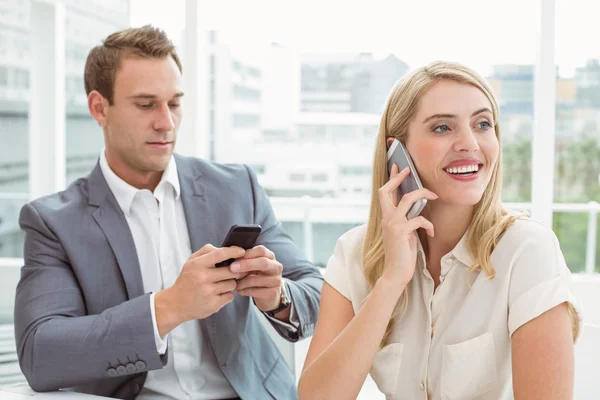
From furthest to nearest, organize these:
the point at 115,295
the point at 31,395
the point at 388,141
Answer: the point at 115,295 → the point at 388,141 → the point at 31,395

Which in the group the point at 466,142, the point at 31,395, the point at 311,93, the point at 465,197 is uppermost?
the point at 311,93

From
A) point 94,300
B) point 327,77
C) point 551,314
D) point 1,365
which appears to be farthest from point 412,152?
point 327,77

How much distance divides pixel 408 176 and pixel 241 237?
0.44 meters

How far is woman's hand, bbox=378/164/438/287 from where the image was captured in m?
1.60

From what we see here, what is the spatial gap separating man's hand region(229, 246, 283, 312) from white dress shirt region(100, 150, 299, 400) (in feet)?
0.46

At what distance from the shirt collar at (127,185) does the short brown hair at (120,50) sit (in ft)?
0.73

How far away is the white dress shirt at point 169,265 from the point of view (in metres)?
1.98

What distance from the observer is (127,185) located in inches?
81.4

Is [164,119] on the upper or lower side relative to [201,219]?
upper

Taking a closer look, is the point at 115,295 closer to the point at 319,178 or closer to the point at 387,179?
the point at 387,179

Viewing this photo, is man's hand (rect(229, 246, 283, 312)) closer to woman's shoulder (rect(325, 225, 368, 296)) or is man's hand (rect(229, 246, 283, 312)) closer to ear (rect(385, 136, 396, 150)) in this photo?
woman's shoulder (rect(325, 225, 368, 296))

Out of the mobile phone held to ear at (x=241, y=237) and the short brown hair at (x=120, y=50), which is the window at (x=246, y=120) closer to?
the short brown hair at (x=120, y=50)

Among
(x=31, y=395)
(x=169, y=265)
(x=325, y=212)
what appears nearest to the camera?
(x=31, y=395)

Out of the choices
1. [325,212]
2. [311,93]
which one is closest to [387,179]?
[325,212]
